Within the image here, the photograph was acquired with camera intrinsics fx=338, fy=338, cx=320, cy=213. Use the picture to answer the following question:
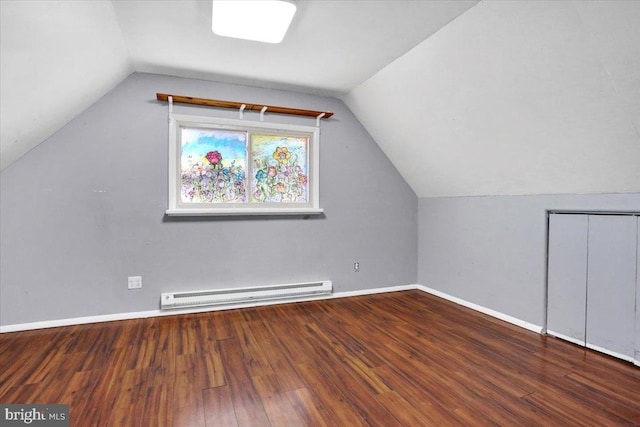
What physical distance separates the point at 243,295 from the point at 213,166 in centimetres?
140

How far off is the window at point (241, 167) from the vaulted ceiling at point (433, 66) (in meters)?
0.53

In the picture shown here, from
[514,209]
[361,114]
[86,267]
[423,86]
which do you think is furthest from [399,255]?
[86,267]

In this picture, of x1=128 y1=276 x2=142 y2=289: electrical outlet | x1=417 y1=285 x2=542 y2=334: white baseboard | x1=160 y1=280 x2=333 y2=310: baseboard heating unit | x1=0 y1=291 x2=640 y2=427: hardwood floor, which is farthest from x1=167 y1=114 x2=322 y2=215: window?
x1=417 y1=285 x2=542 y2=334: white baseboard

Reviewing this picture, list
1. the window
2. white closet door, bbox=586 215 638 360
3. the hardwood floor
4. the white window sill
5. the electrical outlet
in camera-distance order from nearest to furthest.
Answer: the hardwood floor → white closet door, bbox=586 215 638 360 → the electrical outlet → the white window sill → the window

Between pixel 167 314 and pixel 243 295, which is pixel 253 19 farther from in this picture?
pixel 167 314

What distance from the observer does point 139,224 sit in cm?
325

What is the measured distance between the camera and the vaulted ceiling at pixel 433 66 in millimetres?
1904

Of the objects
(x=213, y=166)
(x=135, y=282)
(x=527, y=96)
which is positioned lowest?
(x=135, y=282)

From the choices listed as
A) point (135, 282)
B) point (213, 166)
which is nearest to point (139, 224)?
point (135, 282)

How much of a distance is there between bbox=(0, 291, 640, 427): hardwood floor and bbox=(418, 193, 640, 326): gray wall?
330 mm

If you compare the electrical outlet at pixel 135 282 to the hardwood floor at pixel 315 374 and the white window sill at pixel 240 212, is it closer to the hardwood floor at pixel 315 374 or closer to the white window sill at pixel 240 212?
the hardwood floor at pixel 315 374

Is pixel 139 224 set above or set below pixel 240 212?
below

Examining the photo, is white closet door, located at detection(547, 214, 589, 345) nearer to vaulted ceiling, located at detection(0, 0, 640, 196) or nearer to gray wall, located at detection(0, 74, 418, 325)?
vaulted ceiling, located at detection(0, 0, 640, 196)

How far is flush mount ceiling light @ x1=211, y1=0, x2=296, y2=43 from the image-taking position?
2105 millimetres
